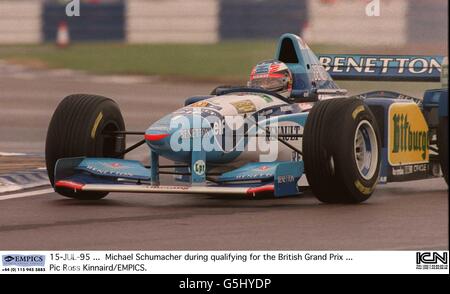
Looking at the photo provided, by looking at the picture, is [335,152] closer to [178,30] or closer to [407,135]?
[407,135]

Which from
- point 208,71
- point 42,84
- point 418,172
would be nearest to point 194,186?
point 418,172

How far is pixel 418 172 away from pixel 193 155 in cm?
215

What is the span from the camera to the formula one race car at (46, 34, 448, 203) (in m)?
9.66

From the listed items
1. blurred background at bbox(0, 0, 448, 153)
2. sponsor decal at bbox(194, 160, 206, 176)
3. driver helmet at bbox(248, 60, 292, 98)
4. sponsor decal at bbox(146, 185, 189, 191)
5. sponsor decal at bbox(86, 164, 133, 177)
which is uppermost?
driver helmet at bbox(248, 60, 292, 98)

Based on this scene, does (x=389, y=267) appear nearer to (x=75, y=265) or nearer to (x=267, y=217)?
(x=75, y=265)

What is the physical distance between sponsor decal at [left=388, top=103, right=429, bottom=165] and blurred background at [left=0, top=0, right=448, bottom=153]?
12.6 metres

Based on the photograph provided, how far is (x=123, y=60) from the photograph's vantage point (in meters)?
35.4

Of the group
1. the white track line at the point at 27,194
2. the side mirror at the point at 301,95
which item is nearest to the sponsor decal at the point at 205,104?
the side mirror at the point at 301,95

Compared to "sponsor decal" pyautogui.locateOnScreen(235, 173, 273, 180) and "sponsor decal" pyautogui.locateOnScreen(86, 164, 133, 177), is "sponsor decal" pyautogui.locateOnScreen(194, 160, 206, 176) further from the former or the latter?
"sponsor decal" pyautogui.locateOnScreen(86, 164, 133, 177)

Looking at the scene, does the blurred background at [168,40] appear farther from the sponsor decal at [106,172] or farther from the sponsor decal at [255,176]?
the sponsor decal at [255,176]

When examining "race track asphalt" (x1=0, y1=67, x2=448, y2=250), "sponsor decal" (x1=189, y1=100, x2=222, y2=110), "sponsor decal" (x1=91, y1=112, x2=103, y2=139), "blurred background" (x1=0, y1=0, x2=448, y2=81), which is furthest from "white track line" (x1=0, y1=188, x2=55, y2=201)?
"blurred background" (x1=0, y1=0, x2=448, y2=81)

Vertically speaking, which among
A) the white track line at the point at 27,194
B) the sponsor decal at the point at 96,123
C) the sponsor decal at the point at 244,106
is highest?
the sponsor decal at the point at 244,106

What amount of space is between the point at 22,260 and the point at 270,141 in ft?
13.2

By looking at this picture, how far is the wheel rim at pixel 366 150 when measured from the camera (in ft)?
33.0
